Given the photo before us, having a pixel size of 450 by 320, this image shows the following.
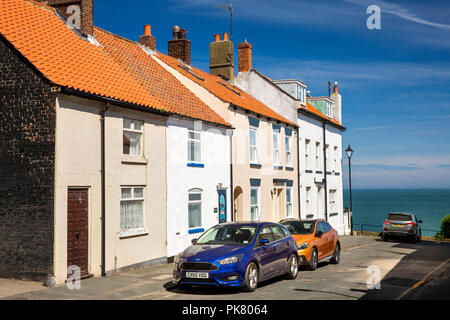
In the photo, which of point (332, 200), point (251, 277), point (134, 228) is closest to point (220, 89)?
point (134, 228)

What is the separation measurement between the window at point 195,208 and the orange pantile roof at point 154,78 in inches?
122

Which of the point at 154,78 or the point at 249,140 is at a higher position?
the point at 154,78

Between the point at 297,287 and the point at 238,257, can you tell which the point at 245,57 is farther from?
the point at 238,257

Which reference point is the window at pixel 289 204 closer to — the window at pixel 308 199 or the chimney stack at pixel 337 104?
the window at pixel 308 199

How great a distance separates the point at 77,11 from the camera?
59.2 feet

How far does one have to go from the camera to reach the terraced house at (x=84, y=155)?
520 inches

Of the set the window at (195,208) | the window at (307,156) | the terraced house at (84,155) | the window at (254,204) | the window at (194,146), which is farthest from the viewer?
the window at (307,156)

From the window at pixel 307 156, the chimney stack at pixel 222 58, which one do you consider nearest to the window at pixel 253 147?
the chimney stack at pixel 222 58

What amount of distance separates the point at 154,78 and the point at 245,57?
13179 millimetres

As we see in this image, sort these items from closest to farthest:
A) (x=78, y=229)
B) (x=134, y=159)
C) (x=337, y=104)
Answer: (x=78, y=229) < (x=134, y=159) < (x=337, y=104)

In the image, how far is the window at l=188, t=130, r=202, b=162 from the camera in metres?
19.8
